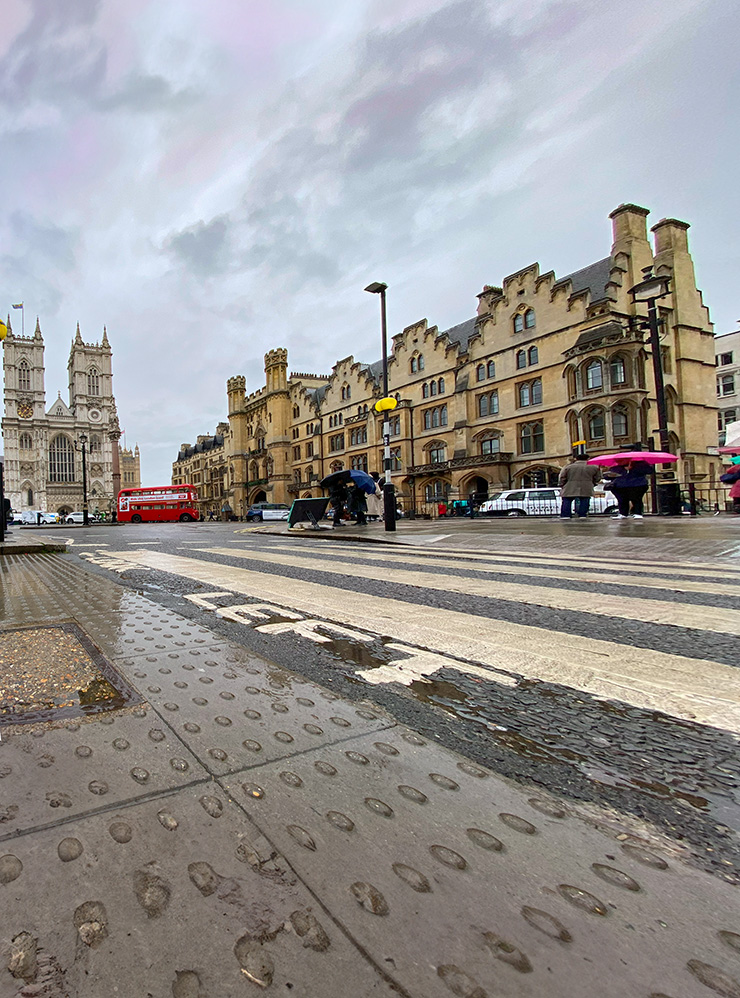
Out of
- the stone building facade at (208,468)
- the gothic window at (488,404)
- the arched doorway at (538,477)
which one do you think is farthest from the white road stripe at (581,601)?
the stone building facade at (208,468)

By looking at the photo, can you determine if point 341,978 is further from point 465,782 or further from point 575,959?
point 465,782

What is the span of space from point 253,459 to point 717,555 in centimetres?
5933

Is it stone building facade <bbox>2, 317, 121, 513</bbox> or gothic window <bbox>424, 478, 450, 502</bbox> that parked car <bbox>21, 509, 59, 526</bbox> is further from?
gothic window <bbox>424, 478, 450, 502</bbox>

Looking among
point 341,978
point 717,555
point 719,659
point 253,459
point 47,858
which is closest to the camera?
point 341,978

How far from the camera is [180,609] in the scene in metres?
3.69

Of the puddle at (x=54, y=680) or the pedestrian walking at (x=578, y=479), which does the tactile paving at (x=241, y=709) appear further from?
the pedestrian walking at (x=578, y=479)

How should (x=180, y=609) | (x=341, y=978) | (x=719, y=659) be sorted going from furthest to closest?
(x=180, y=609) → (x=719, y=659) → (x=341, y=978)

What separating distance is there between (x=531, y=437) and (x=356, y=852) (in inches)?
1348

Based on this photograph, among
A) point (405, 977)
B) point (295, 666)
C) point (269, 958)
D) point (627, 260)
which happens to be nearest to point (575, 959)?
point (405, 977)

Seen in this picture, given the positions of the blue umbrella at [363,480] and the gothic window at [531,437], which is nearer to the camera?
the blue umbrella at [363,480]

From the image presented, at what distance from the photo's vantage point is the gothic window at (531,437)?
32875 mm

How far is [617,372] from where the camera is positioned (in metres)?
28.7

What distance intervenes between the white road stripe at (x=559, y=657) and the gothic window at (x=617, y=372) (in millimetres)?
28937

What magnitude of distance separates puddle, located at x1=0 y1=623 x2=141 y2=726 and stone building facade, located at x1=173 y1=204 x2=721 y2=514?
29.5m
